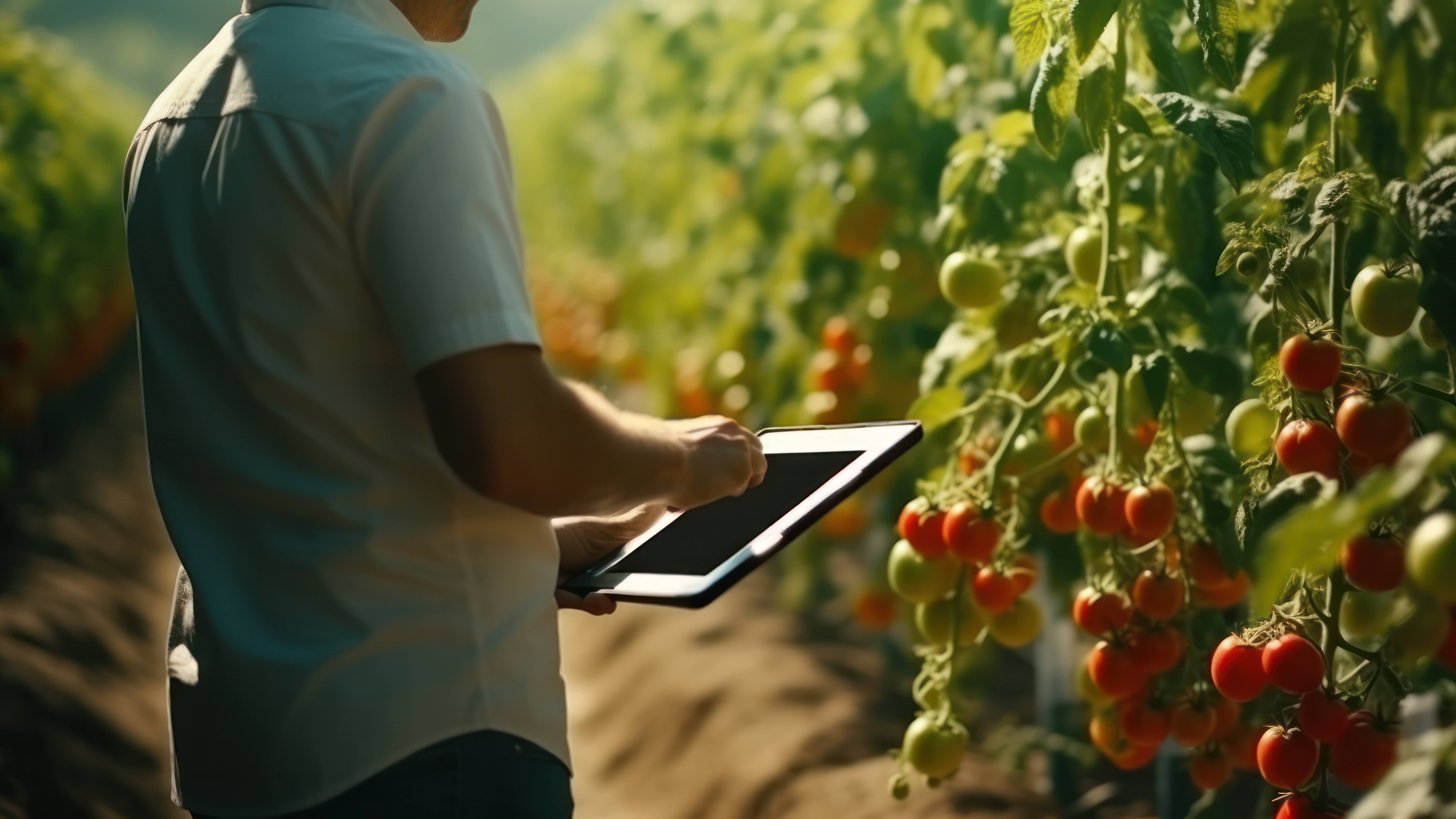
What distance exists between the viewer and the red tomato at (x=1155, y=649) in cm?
142

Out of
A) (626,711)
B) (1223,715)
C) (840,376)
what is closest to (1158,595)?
(1223,715)

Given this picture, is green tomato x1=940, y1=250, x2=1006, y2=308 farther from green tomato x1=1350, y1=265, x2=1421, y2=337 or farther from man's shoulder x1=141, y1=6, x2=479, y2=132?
man's shoulder x1=141, y1=6, x2=479, y2=132

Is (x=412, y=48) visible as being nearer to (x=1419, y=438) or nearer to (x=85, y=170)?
(x=1419, y=438)

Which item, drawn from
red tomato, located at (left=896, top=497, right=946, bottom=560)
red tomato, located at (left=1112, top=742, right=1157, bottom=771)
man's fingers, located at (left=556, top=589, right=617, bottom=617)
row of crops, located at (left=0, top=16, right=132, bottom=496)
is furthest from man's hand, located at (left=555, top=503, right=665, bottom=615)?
row of crops, located at (left=0, top=16, right=132, bottom=496)

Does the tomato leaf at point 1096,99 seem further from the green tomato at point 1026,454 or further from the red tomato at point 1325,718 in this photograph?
the red tomato at point 1325,718

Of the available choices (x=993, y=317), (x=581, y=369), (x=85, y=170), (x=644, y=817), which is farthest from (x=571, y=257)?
(x=993, y=317)

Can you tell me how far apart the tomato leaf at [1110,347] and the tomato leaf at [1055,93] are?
0.20 meters

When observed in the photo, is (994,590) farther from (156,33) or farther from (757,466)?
(156,33)

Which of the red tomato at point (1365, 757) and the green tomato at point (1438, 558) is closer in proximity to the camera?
the green tomato at point (1438, 558)

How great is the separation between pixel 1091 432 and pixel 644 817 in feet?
6.46

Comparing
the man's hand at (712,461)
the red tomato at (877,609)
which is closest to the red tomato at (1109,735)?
the man's hand at (712,461)

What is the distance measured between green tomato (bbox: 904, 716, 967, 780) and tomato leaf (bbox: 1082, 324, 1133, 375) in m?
0.47

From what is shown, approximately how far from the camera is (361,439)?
0.96 meters

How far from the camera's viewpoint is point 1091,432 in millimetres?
1504
